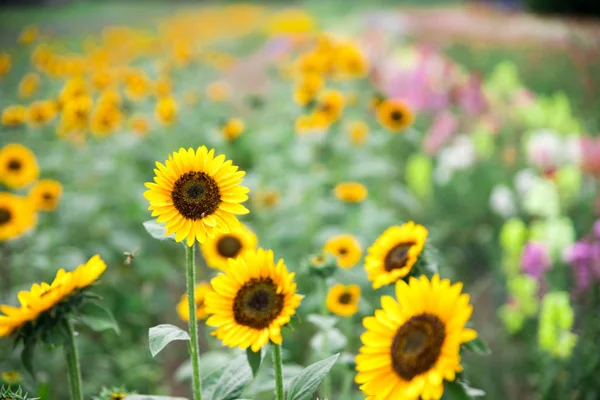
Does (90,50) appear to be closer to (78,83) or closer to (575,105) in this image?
(78,83)

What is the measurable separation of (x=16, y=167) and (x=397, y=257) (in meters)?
1.70

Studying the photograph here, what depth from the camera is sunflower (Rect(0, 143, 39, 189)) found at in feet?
6.95

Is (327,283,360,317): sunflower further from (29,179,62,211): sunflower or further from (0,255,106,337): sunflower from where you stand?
(29,179,62,211): sunflower

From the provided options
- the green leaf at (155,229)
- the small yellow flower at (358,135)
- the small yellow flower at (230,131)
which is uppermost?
the small yellow flower at (358,135)

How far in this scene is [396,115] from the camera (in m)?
2.10

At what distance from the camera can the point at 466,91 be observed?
356 centimetres

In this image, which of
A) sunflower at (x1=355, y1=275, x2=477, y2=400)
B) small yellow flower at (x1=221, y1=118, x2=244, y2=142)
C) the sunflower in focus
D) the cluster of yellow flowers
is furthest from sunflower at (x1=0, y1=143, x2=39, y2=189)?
sunflower at (x1=355, y1=275, x2=477, y2=400)

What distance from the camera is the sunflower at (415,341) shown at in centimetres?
77

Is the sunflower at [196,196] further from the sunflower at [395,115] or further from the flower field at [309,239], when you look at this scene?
the sunflower at [395,115]

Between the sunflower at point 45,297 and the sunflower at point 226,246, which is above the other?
the sunflower at point 226,246

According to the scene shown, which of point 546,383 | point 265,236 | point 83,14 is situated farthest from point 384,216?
point 83,14

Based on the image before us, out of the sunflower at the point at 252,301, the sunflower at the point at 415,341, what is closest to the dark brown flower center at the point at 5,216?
the sunflower at the point at 252,301

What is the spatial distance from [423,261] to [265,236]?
1.48 m

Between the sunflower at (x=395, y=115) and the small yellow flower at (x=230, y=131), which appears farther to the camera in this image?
the small yellow flower at (x=230, y=131)
